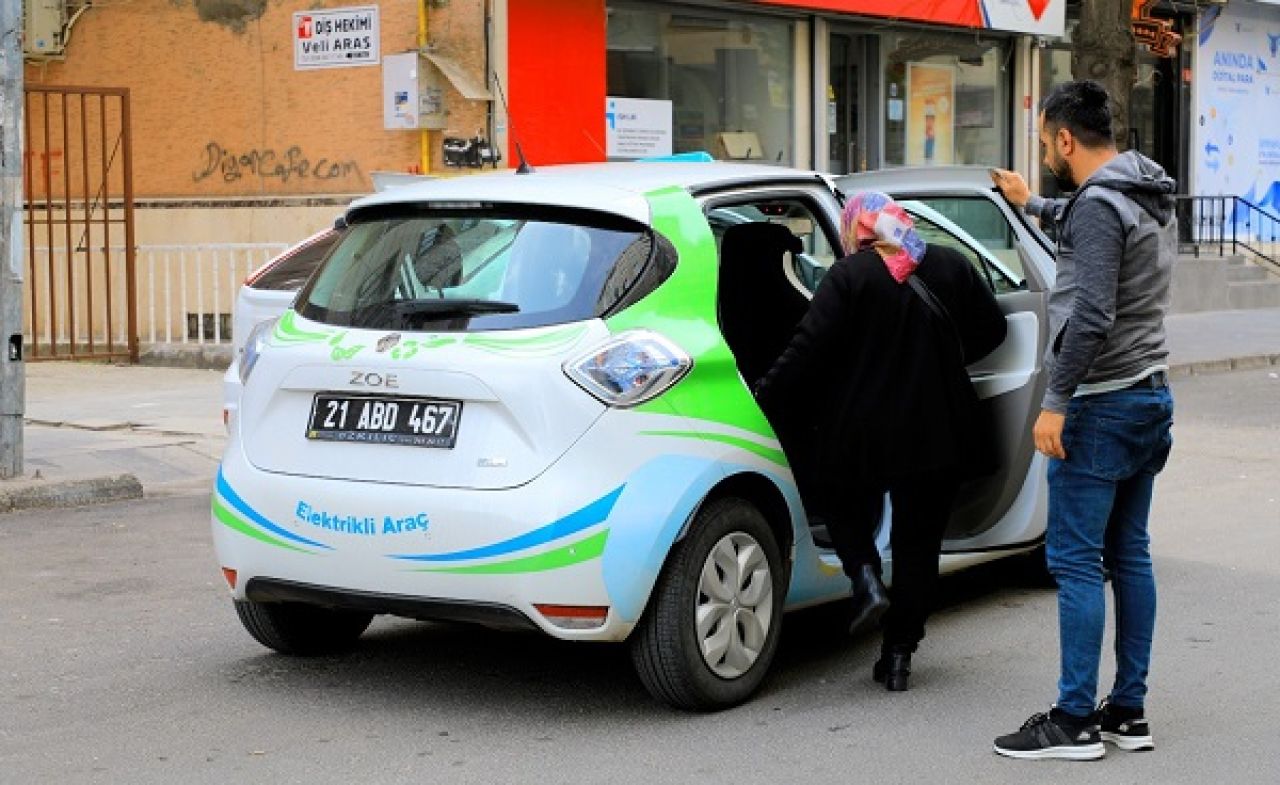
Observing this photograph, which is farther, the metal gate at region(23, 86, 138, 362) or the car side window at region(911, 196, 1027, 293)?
the metal gate at region(23, 86, 138, 362)

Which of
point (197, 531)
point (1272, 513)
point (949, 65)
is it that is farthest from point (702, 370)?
point (949, 65)

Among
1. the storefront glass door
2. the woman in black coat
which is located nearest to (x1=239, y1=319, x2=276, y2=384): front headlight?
the woman in black coat

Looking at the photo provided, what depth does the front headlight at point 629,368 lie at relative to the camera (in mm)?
5594

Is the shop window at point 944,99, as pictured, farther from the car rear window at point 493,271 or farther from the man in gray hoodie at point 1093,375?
the man in gray hoodie at point 1093,375

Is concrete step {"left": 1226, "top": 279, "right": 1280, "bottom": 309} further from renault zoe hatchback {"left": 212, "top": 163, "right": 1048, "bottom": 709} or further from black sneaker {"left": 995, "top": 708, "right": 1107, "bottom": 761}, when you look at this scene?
black sneaker {"left": 995, "top": 708, "right": 1107, "bottom": 761}

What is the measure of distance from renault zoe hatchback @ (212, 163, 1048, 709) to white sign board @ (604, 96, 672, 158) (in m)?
12.1

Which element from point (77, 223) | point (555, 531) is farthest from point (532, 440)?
point (77, 223)

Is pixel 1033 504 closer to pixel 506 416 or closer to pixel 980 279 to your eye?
pixel 980 279

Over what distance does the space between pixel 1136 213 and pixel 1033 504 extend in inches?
79.9

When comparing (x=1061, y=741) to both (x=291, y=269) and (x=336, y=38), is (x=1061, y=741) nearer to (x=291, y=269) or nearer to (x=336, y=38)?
(x=291, y=269)

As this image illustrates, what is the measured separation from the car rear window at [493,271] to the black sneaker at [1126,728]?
1.84 metres

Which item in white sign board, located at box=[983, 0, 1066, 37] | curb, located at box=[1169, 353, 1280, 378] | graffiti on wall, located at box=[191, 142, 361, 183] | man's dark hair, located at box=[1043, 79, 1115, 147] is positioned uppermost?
white sign board, located at box=[983, 0, 1066, 37]

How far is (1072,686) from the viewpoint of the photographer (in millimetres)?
5375

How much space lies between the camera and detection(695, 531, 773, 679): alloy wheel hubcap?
18.9ft
